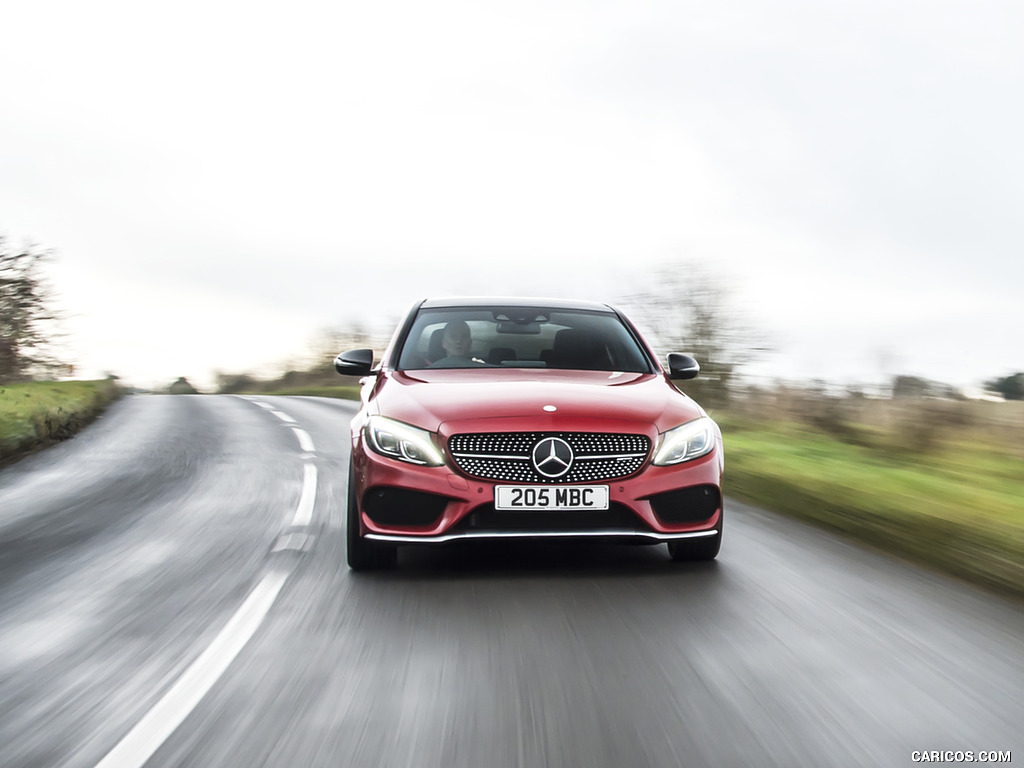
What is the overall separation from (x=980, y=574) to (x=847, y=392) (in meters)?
7.55

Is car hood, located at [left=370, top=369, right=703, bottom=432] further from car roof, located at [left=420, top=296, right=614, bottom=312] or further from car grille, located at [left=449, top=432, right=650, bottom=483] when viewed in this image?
car roof, located at [left=420, top=296, right=614, bottom=312]

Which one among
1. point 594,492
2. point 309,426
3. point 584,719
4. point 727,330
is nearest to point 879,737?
point 584,719

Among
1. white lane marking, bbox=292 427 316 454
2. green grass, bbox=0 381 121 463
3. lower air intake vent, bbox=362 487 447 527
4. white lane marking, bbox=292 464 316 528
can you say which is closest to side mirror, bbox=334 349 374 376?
white lane marking, bbox=292 464 316 528

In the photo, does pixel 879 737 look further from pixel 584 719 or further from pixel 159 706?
pixel 159 706

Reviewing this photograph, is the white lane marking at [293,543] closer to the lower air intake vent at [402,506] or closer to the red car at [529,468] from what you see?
the red car at [529,468]

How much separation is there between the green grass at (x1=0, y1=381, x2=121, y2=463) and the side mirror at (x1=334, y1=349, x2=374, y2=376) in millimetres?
7753

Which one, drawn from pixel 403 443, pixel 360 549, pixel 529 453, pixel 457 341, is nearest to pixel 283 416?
pixel 457 341

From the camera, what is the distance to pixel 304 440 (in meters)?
15.1

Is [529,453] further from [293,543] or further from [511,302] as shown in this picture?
[511,302]

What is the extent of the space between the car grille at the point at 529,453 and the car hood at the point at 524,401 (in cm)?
5

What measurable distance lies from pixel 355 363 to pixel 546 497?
2.18m

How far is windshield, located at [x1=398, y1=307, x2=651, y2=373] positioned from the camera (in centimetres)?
669

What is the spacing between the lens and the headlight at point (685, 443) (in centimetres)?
538

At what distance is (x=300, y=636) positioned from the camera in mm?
A: 4348
